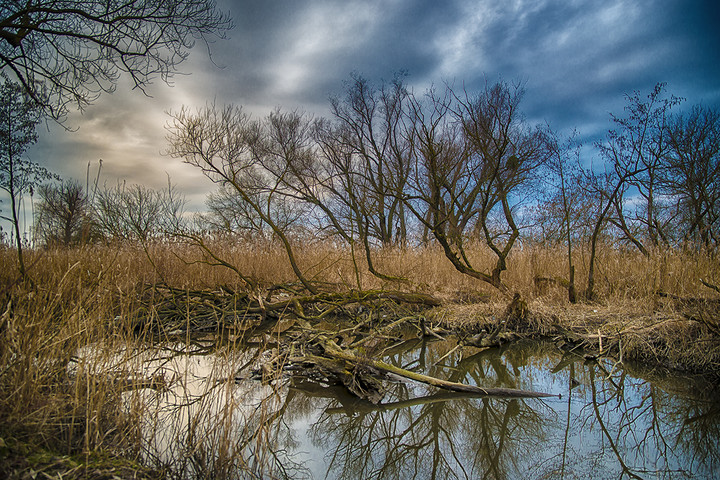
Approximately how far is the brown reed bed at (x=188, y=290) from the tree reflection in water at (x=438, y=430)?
312 millimetres

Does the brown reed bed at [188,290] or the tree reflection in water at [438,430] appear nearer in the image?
the brown reed bed at [188,290]

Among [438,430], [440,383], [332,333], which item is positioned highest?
[332,333]

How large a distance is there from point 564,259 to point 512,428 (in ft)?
17.1

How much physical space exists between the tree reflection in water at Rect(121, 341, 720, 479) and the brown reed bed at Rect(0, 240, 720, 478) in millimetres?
312

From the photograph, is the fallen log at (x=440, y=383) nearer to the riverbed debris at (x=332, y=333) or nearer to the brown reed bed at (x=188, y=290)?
the riverbed debris at (x=332, y=333)

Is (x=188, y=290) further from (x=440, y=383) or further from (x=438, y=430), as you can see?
(x=438, y=430)

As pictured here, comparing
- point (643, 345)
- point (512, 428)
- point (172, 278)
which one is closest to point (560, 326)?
point (643, 345)

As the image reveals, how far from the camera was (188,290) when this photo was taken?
15.3ft

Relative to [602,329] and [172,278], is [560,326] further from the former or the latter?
[172,278]

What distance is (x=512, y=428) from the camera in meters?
2.46

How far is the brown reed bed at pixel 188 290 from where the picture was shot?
1.72m

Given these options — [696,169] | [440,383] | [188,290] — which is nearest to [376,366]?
[440,383]

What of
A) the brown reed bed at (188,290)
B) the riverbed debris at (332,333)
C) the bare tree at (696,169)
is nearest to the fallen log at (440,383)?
the riverbed debris at (332,333)

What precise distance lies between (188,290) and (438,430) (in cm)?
328
